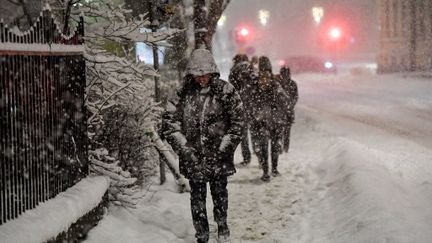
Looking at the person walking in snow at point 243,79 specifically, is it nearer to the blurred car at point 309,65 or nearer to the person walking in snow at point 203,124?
the person walking in snow at point 203,124

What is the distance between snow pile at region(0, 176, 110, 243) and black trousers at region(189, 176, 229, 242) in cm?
99

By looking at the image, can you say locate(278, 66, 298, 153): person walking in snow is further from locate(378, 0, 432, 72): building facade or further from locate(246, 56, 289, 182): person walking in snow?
locate(378, 0, 432, 72): building facade

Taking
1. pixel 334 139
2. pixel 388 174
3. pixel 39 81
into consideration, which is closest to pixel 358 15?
pixel 334 139

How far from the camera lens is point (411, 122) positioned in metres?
16.4

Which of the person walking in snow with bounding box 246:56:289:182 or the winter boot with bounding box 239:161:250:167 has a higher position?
the person walking in snow with bounding box 246:56:289:182

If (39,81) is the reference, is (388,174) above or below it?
below

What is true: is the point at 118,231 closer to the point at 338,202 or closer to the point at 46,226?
the point at 46,226

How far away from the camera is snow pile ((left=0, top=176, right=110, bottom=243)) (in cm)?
443

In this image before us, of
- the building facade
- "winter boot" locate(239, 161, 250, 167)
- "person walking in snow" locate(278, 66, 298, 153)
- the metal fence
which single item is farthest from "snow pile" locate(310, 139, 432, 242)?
the building facade

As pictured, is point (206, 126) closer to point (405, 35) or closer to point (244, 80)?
point (244, 80)

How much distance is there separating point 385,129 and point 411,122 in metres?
1.78

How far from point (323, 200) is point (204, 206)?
7.63 feet

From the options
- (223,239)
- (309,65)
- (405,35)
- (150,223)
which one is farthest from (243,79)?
(309,65)

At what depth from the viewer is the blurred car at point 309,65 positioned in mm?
46031
